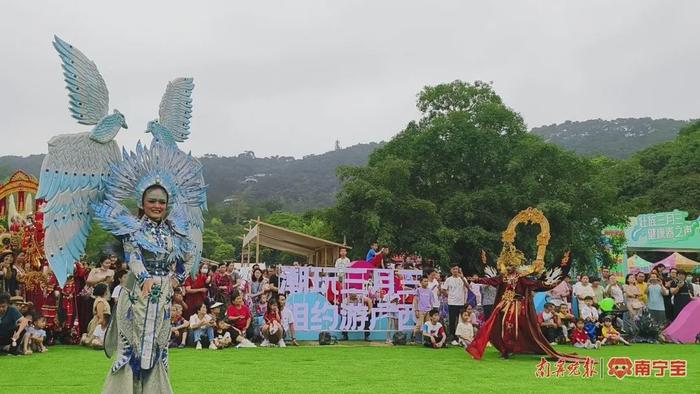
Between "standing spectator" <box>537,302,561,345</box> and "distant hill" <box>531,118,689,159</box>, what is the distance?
222ft

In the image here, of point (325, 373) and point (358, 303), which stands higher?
point (358, 303)

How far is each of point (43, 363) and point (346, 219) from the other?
48.1ft

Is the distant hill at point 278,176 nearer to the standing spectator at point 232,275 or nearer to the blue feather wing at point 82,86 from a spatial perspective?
the standing spectator at point 232,275

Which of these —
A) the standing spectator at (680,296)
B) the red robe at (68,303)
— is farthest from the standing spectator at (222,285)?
the standing spectator at (680,296)

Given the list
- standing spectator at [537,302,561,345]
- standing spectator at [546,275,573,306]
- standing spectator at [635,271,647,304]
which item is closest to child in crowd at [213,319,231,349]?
standing spectator at [537,302,561,345]

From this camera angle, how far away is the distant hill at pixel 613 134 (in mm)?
86688

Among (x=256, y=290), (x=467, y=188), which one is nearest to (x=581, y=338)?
(x=256, y=290)

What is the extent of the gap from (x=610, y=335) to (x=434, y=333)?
11.1ft

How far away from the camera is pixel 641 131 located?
104500 millimetres

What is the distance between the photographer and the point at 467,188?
25703 millimetres

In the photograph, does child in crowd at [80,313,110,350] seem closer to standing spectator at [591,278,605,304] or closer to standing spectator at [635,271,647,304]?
standing spectator at [591,278,605,304]

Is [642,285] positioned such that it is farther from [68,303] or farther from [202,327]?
[68,303]

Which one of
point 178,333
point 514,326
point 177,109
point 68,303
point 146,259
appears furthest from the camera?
point 68,303

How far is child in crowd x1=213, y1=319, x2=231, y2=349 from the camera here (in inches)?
425
